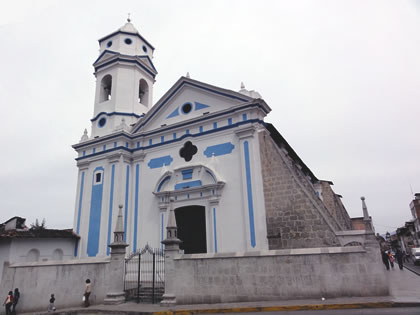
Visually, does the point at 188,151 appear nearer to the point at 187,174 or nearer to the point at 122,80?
the point at 187,174

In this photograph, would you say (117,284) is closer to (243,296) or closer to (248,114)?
(243,296)

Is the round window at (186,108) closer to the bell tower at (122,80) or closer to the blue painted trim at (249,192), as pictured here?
the bell tower at (122,80)

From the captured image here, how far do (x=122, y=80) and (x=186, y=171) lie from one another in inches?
299

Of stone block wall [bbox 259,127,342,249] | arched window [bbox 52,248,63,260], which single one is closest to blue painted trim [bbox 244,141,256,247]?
stone block wall [bbox 259,127,342,249]

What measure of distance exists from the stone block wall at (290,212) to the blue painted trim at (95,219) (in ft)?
29.6

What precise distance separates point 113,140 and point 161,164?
3250 mm

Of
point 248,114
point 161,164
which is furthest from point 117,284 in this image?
point 248,114

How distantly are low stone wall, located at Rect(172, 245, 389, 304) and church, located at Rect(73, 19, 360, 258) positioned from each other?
297 cm

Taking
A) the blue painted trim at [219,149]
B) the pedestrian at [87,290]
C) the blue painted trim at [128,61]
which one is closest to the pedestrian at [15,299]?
the pedestrian at [87,290]

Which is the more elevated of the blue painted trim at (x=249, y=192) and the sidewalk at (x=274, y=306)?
the blue painted trim at (x=249, y=192)

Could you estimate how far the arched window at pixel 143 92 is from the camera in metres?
20.3

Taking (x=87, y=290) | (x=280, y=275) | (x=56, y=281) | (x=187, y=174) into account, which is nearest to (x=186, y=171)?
(x=187, y=174)

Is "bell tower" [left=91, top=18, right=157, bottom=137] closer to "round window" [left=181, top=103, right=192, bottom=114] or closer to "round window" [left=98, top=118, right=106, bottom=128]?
"round window" [left=98, top=118, right=106, bottom=128]

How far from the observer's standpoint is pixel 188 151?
16172 millimetres
